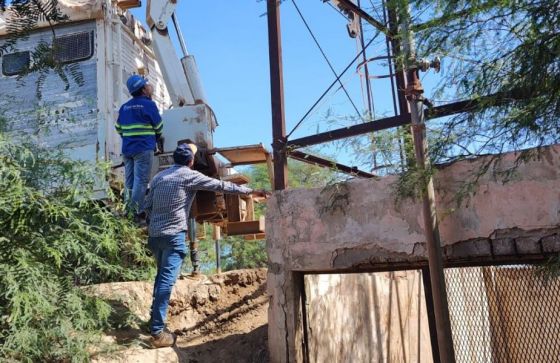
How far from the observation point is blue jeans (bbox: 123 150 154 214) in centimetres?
593

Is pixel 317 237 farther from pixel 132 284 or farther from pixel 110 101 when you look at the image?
pixel 110 101

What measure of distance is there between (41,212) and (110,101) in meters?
3.54

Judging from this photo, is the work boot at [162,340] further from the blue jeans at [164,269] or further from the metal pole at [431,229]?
the metal pole at [431,229]

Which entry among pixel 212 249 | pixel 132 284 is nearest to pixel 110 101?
pixel 132 284

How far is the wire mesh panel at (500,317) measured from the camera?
6973 millimetres

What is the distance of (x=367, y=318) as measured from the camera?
672 centimetres

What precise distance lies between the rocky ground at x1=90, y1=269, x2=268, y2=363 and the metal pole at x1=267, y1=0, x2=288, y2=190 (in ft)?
4.62

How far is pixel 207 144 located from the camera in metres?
6.86

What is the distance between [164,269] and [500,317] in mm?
5275

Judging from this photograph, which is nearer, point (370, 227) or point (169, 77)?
point (370, 227)

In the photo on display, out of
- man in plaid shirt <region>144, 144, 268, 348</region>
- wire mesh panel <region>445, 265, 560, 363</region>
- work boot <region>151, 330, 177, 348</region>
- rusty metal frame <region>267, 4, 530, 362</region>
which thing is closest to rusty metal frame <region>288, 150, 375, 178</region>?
rusty metal frame <region>267, 4, 530, 362</region>

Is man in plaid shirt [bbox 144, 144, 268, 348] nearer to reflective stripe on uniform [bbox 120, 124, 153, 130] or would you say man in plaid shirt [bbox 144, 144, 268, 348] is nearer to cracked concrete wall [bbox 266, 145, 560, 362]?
cracked concrete wall [bbox 266, 145, 560, 362]

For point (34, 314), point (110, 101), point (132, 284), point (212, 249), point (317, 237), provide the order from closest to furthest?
point (34, 314) → point (317, 237) → point (132, 284) → point (110, 101) → point (212, 249)

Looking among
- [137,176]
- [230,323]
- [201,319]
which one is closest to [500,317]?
[230,323]
